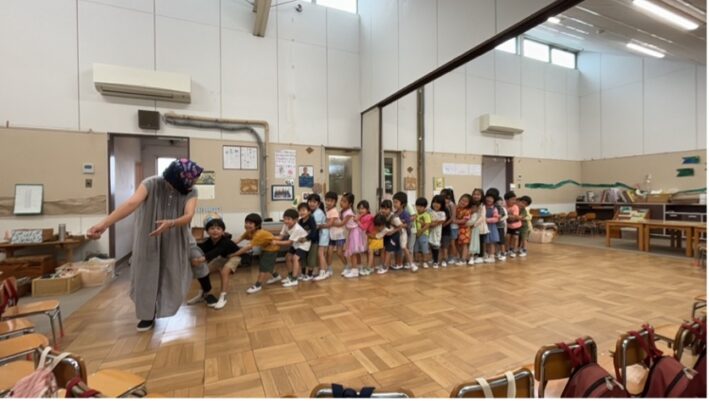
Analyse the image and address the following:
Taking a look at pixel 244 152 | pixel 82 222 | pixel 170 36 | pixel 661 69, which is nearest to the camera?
pixel 82 222

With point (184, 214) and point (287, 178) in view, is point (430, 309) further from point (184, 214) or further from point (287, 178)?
point (287, 178)

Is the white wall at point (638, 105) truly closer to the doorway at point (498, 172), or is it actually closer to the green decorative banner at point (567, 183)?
the green decorative banner at point (567, 183)

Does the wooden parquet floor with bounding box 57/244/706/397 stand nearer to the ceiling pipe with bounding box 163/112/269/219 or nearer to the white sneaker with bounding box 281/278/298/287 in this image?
the white sneaker with bounding box 281/278/298/287

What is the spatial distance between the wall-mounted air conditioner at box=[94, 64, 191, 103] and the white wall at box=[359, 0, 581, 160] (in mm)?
3391

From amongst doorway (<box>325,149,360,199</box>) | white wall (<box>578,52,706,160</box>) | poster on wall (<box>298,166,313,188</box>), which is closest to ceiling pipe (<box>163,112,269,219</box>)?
poster on wall (<box>298,166,313,188</box>)

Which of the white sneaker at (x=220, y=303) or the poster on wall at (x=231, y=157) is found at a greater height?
the poster on wall at (x=231, y=157)

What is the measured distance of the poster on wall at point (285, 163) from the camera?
18.6 feet

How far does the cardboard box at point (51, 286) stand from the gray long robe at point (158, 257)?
1.91m

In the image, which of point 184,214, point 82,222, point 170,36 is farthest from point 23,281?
point 170,36

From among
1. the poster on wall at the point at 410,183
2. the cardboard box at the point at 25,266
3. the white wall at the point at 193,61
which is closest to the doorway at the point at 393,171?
the poster on wall at the point at 410,183

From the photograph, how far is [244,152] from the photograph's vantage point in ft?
17.8

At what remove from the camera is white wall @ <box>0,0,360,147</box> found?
4254 millimetres

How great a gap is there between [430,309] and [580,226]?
26.1ft

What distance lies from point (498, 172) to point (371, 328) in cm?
801
